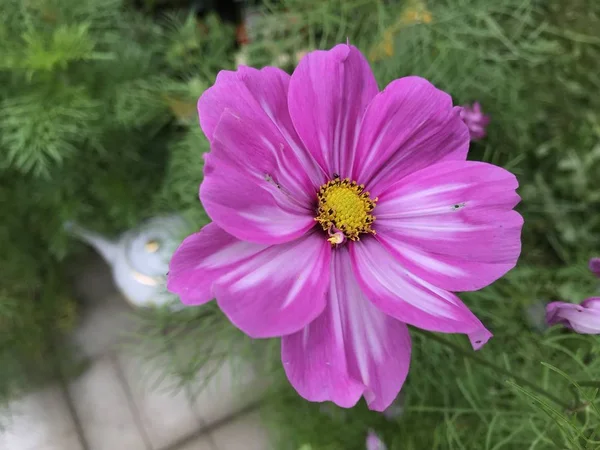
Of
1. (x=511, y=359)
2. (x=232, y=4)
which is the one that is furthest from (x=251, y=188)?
(x=232, y=4)

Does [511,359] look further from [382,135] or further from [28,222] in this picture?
[28,222]

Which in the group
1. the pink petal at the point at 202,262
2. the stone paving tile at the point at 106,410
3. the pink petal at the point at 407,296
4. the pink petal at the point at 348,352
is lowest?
the stone paving tile at the point at 106,410

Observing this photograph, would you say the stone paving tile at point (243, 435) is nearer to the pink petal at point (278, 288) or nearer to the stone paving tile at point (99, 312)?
the stone paving tile at point (99, 312)

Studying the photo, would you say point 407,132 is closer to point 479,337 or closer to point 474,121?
point 479,337

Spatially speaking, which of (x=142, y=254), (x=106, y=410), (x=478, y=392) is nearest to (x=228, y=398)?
(x=106, y=410)

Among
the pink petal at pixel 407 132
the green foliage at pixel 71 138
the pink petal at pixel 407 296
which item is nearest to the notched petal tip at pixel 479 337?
the pink petal at pixel 407 296

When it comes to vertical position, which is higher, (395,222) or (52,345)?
(395,222)
